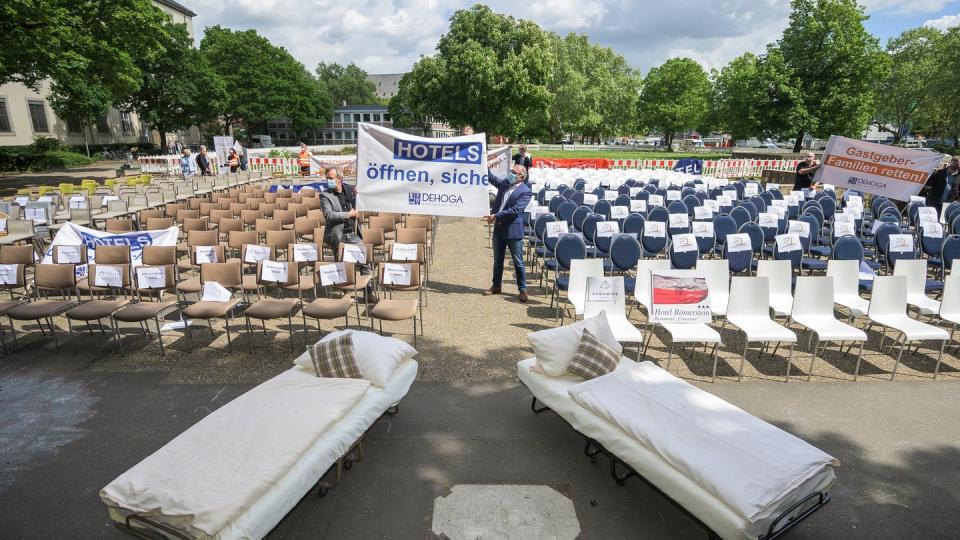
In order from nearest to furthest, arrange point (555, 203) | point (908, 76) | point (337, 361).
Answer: point (337, 361)
point (555, 203)
point (908, 76)

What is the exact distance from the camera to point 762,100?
112 feet

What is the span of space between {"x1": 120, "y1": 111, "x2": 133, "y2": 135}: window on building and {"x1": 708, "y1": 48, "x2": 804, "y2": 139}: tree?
55.7 metres

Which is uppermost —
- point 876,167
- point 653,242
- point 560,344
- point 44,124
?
point 44,124

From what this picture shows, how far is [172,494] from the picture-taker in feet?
9.20

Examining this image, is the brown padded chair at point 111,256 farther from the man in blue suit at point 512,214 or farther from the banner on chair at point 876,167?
the banner on chair at point 876,167

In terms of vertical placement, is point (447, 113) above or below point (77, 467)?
above

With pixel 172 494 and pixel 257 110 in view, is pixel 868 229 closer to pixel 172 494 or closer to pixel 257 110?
pixel 172 494

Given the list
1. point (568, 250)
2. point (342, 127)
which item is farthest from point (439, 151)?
point (342, 127)

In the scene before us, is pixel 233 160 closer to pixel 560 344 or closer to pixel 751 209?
pixel 751 209

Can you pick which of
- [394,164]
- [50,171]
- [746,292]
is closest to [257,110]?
[50,171]

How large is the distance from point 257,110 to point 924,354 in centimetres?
6343

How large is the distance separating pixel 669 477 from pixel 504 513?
1.23 meters

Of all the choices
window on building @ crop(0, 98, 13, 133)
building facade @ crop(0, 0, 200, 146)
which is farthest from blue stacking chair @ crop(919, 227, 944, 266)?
window on building @ crop(0, 98, 13, 133)

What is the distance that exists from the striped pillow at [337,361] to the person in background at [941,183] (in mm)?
17240
